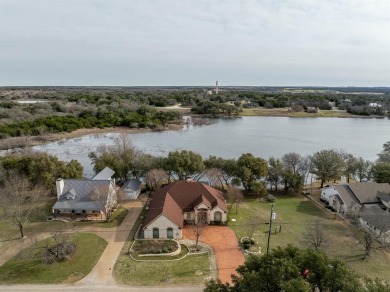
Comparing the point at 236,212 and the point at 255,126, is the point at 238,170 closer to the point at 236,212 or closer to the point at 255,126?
the point at 236,212

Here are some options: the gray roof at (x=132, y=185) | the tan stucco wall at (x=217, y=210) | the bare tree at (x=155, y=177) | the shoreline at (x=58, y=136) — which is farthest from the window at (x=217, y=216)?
the shoreline at (x=58, y=136)

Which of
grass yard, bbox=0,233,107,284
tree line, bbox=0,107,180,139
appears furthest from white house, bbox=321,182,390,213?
tree line, bbox=0,107,180,139

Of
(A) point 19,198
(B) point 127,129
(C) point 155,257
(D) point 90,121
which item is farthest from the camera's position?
(B) point 127,129

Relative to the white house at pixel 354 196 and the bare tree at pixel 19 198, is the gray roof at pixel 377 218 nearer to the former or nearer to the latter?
the white house at pixel 354 196

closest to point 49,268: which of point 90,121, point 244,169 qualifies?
point 244,169

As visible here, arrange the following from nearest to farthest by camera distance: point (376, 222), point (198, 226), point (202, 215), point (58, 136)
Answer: point (198, 226) < point (376, 222) < point (202, 215) < point (58, 136)

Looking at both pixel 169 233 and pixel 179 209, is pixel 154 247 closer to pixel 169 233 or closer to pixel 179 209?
pixel 169 233

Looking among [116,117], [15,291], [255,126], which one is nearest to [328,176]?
[15,291]
